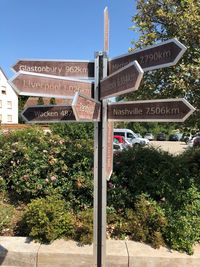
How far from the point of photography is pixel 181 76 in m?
4.48

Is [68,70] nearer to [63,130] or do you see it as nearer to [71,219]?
[71,219]

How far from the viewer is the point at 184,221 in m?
4.06

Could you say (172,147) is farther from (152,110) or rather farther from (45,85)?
(45,85)

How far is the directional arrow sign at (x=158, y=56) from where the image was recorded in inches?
95.1

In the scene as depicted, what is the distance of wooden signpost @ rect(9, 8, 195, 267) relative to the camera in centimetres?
249

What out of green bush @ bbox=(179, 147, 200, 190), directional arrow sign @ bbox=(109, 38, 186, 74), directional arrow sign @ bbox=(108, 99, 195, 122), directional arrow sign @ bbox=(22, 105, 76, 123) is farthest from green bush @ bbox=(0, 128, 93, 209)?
directional arrow sign @ bbox=(109, 38, 186, 74)

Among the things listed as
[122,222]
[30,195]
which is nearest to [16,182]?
[30,195]

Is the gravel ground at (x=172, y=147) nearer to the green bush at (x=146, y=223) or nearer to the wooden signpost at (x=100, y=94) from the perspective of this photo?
the green bush at (x=146, y=223)

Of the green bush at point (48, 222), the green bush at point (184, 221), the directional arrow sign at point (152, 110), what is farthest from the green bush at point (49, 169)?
the directional arrow sign at point (152, 110)

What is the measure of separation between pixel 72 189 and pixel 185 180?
168cm

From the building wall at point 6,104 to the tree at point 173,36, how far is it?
45.5 meters

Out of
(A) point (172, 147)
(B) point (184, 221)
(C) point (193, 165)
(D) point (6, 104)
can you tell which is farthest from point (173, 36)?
(D) point (6, 104)

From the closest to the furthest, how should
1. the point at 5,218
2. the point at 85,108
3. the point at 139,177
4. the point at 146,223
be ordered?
1. the point at 85,108
2. the point at 146,223
3. the point at 5,218
4. the point at 139,177

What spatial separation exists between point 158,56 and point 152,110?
0.44 m
